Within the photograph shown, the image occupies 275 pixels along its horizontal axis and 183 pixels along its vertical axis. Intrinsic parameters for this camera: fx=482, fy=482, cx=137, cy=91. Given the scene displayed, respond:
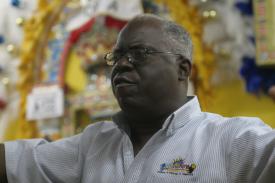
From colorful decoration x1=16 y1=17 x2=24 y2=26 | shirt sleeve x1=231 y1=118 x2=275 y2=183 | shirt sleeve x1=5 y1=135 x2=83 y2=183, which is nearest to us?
shirt sleeve x1=231 y1=118 x2=275 y2=183

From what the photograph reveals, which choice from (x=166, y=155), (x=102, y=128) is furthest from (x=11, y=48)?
(x=166, y=155)

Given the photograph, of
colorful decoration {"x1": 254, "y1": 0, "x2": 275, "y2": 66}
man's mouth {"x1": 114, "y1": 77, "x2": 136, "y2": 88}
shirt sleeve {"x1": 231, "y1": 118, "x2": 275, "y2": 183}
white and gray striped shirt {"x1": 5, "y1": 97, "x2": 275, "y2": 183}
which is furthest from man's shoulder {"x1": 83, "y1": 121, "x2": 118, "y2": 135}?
colorful decoration {"x1": 254, "y1": 0, "x2": 275, "y2": 66}

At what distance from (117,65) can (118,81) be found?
44 mm

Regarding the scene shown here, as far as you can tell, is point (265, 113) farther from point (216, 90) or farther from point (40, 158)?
point (40, 158)

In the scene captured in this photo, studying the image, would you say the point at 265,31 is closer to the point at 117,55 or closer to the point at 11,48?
the point at 117,55

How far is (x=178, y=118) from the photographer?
46.1 inches

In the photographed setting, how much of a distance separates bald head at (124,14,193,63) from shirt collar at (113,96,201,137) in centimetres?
14

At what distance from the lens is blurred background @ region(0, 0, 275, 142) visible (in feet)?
7.93

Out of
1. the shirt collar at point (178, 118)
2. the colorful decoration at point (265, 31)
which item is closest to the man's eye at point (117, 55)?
the shirt collar at point (178, 118)

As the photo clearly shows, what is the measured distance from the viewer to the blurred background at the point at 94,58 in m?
2.42

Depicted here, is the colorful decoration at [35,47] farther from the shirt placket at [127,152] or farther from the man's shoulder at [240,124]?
the man's shoulder at [240,124]

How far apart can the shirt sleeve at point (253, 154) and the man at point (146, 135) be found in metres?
0.01

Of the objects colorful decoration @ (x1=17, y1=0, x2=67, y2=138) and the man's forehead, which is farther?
colorful decoration @ (x1=17, y1=0, x2=67, y2=138)

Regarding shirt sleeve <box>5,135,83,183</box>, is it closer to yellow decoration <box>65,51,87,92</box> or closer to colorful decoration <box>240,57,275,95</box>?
colorful decoration <box>240,57,275,95</box>
